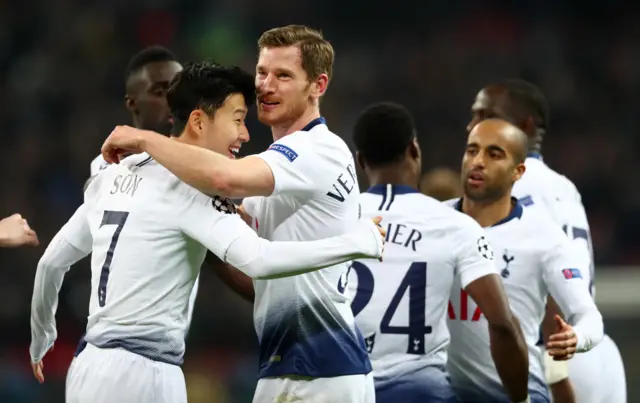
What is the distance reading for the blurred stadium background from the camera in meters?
10.8

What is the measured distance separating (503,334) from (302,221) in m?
1.29

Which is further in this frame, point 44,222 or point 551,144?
point 551,144

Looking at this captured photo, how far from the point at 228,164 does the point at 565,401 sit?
9.67 ft

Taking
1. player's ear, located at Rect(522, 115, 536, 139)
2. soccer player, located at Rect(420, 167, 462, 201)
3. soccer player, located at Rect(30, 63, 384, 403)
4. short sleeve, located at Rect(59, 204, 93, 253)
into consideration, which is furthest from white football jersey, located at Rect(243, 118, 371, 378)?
soccer player, located at Rect(420, 167, 462, 201)

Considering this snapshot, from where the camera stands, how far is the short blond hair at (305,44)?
486 cm

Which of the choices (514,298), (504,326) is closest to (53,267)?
(504,326)

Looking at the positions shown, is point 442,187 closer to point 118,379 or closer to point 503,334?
point 503,334

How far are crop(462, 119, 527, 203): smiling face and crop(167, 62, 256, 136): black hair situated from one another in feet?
5.95

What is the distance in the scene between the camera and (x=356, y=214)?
4.86 meters

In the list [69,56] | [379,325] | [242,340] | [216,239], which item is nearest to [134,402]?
[216,239]

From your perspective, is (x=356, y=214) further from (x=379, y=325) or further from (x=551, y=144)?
(x=551, y=144)

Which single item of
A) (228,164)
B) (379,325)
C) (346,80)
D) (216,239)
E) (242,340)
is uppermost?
(346,80)

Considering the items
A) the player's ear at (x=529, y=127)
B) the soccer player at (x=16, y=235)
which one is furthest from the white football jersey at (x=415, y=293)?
the player's ear at (x=529, y=127)

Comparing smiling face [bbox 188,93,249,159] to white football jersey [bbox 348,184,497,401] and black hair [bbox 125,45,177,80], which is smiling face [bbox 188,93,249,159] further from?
black hair [bbox 125,45,177,80]
